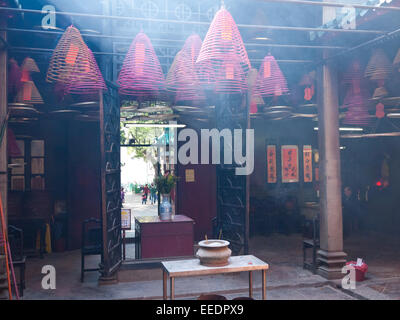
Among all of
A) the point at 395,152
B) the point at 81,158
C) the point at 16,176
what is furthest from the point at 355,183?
the point at 16,176

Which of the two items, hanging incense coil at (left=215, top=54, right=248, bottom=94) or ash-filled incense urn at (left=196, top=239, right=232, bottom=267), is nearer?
hanging incense coil at (left=215, top=54, right=248, bottom=94)

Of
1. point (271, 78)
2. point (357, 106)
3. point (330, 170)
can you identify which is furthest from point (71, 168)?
point (357, 106)

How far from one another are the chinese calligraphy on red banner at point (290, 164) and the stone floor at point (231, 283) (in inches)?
165

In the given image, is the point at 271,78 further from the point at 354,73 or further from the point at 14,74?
the point at 14,74

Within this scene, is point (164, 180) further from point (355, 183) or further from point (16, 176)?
point (355, 183)

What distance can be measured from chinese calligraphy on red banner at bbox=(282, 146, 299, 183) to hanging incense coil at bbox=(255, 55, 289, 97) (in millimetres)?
7261

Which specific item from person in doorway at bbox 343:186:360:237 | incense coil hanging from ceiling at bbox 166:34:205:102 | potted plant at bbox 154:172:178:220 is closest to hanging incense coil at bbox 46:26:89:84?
incense coil hanging from ceiling at bbox 166:34:205:102

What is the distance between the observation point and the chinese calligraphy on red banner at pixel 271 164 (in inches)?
531

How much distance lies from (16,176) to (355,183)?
→ 11.4 meters

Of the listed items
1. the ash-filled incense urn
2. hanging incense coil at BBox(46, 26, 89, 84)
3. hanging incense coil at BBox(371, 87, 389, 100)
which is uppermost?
hanging incense coil at BBox(46, 26, 89, 84)

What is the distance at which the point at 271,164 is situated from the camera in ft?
44.3

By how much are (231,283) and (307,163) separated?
24.5ft

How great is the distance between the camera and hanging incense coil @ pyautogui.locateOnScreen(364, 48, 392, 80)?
6.21 m

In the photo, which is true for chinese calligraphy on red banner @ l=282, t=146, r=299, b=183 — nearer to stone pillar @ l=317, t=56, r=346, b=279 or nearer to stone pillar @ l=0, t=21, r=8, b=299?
stone pillar @ l=317, t=56, r=346, b=279
